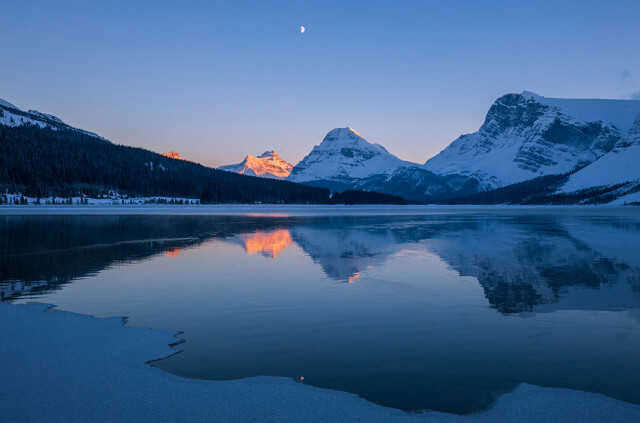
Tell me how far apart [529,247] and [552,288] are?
17767 mm

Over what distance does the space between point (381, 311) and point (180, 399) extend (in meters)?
8.70

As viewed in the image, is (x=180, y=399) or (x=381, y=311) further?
(x=381, y=311)

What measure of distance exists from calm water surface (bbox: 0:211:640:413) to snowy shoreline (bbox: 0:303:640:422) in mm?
473

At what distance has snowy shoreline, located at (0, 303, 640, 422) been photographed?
25.1 ft

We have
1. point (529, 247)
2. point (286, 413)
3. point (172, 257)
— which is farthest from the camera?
point (529, 247)

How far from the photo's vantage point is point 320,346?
11539 millimetres

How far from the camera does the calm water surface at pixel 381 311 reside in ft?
31.5

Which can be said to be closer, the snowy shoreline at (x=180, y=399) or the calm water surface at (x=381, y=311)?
the snowy shoreline at (x=180, y=399)

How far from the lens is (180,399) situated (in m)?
8.17

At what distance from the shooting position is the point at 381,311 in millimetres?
15461

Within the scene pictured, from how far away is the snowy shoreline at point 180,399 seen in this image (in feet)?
25.1

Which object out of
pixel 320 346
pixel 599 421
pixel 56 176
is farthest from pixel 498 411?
pixel 56 176

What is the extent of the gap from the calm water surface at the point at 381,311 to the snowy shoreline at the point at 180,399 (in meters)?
0.47

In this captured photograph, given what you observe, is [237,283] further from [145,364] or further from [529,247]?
[529,247]
